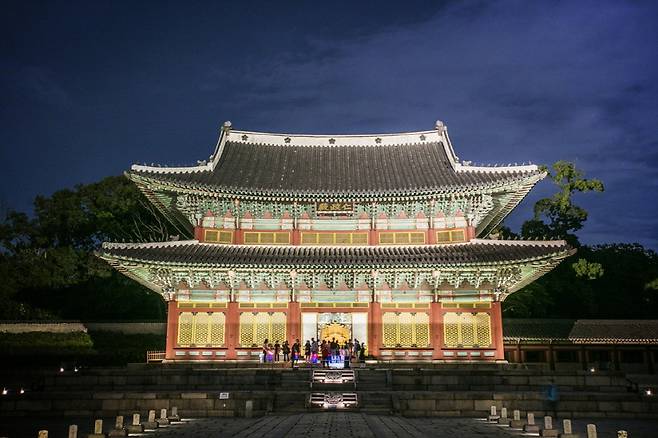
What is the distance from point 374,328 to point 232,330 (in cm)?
890

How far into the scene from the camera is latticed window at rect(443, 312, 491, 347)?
35.5 metres

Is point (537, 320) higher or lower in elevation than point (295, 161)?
lower

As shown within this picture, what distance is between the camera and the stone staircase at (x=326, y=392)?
25078 mm

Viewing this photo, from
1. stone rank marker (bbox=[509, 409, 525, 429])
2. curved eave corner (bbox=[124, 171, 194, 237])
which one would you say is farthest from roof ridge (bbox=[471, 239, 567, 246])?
curved eave corner (bbox=[124, 171, 194, 237])

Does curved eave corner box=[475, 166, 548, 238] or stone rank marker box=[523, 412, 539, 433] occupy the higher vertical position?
curved eave corner box=[475, 166, 548, 238]

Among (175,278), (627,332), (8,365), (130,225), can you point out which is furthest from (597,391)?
(130,225)

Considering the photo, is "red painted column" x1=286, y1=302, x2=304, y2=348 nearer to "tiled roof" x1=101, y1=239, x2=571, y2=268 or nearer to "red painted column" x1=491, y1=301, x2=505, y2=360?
"tiled roof" x1=101, y1=239, x2=571, y2=268

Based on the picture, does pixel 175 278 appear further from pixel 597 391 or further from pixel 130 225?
pixel 130 225

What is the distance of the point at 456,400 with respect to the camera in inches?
991

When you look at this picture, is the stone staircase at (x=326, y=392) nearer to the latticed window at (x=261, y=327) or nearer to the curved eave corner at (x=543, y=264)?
the latticed window at (x=261, y=327)

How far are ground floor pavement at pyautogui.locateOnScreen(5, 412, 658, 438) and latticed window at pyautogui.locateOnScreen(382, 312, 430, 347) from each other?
11.7 metres

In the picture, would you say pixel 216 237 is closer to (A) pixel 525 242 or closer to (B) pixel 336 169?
(B) pixel 336 169

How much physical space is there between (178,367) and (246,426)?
13809 mm

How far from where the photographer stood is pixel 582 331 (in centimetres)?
4609
